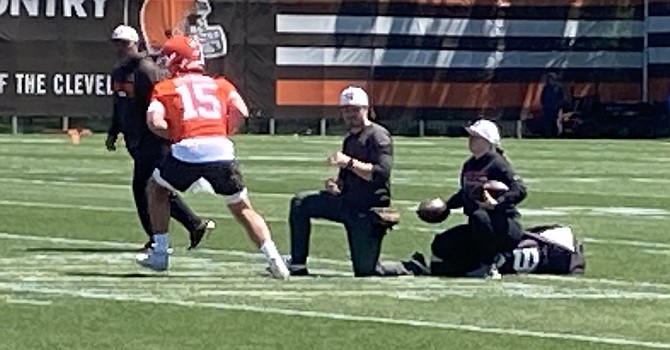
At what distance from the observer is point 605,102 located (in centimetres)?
4697

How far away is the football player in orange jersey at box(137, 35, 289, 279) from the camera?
48.0 ft

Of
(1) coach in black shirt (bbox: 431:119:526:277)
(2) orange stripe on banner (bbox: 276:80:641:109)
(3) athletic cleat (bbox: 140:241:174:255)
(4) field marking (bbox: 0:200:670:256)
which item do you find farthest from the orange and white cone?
(1) coach in black shirt (bbox: 431:119:526:277)

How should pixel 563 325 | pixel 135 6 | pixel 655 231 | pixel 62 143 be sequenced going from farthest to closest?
pixel 135 6, pixel 62 143, pixel 655 231, pixel 563 325

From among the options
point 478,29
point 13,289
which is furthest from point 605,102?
point 13,289

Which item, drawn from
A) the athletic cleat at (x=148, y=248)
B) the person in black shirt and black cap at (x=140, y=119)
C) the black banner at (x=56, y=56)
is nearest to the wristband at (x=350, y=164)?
the athletic cleat at (x=148, y=248)

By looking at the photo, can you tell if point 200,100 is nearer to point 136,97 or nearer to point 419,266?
point 419,266

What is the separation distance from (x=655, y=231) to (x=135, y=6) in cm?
2426

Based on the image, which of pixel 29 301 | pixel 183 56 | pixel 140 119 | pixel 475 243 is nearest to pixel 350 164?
pixel 475 243

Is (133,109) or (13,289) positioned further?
(133,109)

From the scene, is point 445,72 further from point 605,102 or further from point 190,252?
point 190,252

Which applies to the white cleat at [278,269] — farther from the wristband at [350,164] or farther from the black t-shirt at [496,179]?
the black t-shirt at [496,179]

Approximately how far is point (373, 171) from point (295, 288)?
129cm

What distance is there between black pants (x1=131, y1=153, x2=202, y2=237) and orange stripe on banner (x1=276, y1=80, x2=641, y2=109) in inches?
1042

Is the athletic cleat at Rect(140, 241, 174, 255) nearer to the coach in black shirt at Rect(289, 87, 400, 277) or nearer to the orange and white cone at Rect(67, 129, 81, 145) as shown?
the coach in black shirt at Rect(289, 87, 400, 277)
